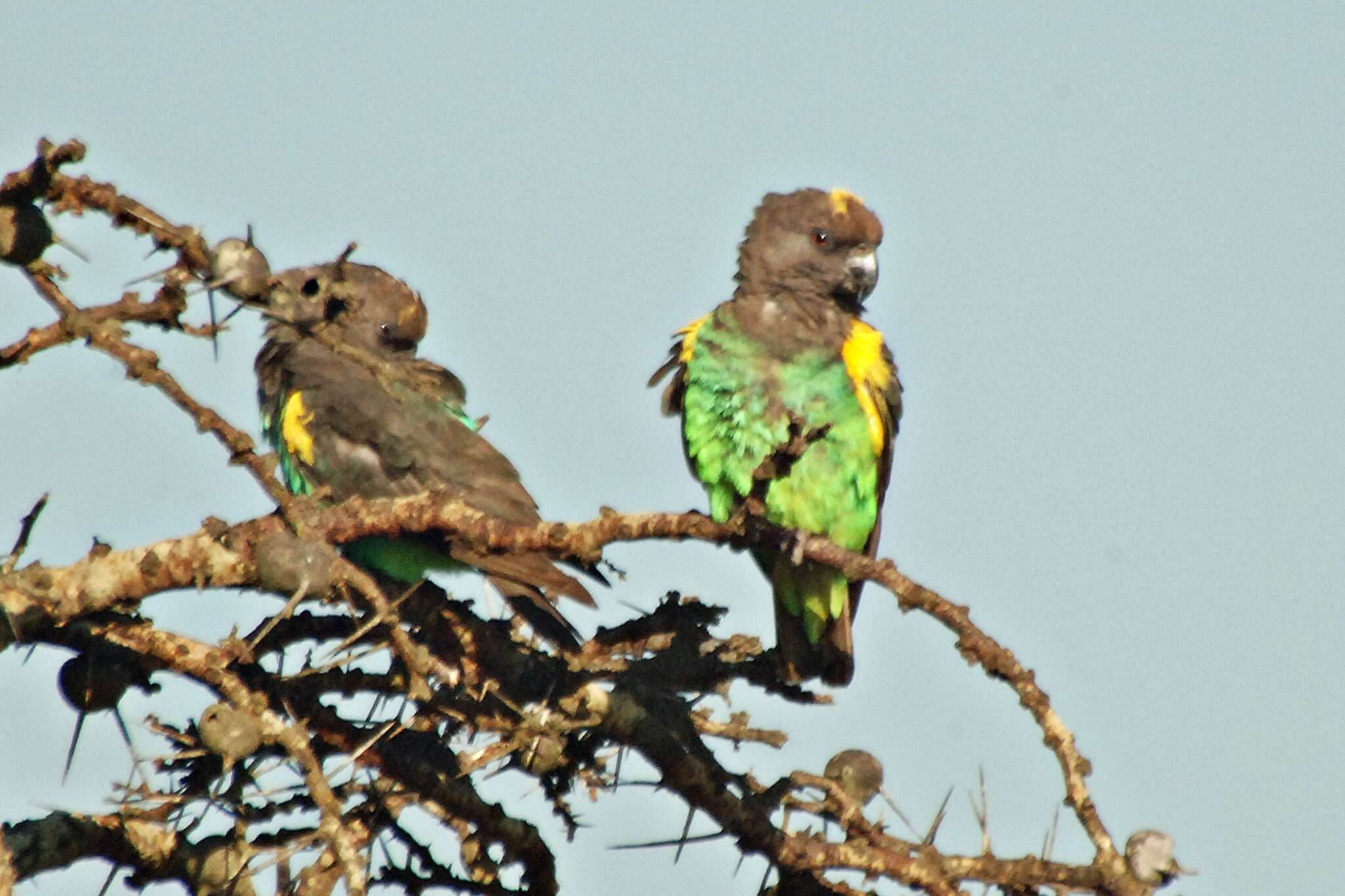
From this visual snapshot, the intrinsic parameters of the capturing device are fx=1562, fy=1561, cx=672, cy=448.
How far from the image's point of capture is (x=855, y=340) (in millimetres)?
6918

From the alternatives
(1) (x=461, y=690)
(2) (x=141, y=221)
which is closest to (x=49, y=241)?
(2) (x=141, y=221)

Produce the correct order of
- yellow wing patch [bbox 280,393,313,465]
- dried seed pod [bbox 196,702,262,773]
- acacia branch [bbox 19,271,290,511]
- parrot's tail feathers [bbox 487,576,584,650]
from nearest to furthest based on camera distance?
acacia branch [bbox 19,271,290,511] → dried seed pod [bbox 196,702,262,773] → parrot's tail feathers [bbox 487,576,584,650] → yellow wing patch [bbox 280,393,313,465]

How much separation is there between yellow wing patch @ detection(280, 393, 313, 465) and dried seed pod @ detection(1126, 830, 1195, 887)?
431cm

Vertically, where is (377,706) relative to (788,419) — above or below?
below

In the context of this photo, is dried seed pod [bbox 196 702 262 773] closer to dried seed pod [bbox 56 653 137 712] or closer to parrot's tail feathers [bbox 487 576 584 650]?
dried seed pod [bbox 56 653 137 712]

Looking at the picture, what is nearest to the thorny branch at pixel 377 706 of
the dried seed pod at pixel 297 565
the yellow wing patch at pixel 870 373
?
the dried seed pod at pixel 297 565

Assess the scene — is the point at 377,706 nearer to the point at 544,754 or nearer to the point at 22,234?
the point at 544,754

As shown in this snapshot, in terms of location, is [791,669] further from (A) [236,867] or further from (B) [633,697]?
(A) [236,867]

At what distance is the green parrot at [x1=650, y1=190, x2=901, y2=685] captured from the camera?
654cm

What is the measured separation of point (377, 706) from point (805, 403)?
8.44 feet

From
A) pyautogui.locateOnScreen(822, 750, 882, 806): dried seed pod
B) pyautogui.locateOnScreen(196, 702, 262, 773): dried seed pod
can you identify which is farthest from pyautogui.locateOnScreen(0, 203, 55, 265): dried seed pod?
pyautogui.locateOnScreen(822, 750, 882, 806): dried seed pod

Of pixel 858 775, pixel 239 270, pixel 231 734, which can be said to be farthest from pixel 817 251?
pixel 231 734

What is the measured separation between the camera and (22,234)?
11.6ft

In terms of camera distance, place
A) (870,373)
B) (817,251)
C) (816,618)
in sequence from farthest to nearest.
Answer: (817,251) < (816,618) < (870,373)
